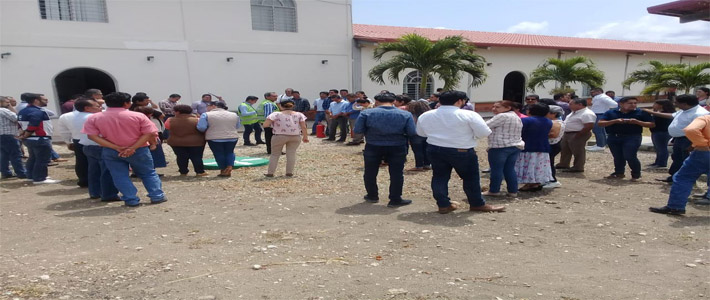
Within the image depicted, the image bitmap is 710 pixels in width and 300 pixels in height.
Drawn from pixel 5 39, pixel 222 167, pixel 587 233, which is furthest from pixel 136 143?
pixel 5 39

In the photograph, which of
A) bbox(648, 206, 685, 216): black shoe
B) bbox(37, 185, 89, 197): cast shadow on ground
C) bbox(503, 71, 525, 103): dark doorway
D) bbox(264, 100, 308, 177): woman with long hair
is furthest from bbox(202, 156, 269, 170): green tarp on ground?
bbox(503, 71, 525, 103): dark doorway

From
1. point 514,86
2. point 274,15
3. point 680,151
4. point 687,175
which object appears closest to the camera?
point 687,175

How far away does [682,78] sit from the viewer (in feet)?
Result: 56.0

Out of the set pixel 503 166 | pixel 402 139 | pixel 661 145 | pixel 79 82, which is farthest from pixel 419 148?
pixel 79 82

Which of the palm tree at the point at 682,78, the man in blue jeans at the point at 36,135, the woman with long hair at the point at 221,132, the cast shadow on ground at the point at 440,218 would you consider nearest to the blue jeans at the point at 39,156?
the man in blue jeans at the point at 36,135

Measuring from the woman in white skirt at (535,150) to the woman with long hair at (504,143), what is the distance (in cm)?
25

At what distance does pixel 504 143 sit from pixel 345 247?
8.51 feet

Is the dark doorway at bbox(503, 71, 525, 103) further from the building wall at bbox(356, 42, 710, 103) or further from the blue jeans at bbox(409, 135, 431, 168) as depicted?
the blue jeans at bbox(409, 135, 431, 168)

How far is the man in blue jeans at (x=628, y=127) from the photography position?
6758 mm

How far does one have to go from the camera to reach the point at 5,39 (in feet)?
40.2

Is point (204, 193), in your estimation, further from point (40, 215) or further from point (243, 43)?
point (243, 43)

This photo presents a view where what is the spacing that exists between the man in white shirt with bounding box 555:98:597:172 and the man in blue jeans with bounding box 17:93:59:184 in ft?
27.4

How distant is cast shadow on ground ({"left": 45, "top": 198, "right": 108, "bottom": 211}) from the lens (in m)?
5.54

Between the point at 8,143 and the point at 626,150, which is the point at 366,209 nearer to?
the point at 626,150
